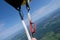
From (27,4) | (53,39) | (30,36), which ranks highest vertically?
(27,4)

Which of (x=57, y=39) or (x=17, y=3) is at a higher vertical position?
(x=17, y=3)

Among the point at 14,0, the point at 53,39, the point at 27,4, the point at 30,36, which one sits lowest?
the point at 53,39

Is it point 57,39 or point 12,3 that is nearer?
point 12,3

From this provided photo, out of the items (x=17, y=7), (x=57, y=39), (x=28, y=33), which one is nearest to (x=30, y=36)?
(x=28, y=33)

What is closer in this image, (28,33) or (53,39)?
(28,33)

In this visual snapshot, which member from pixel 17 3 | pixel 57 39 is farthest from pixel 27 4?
pixel 57 39

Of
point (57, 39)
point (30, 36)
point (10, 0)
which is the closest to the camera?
point (10, 0)

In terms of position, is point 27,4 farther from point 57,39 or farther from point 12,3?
point 57,39

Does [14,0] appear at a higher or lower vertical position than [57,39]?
higher

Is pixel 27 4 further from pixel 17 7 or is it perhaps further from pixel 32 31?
pixel 32 31

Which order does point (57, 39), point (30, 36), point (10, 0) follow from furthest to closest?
point (57, 39) → point (30, 36) → point (10, 0)
